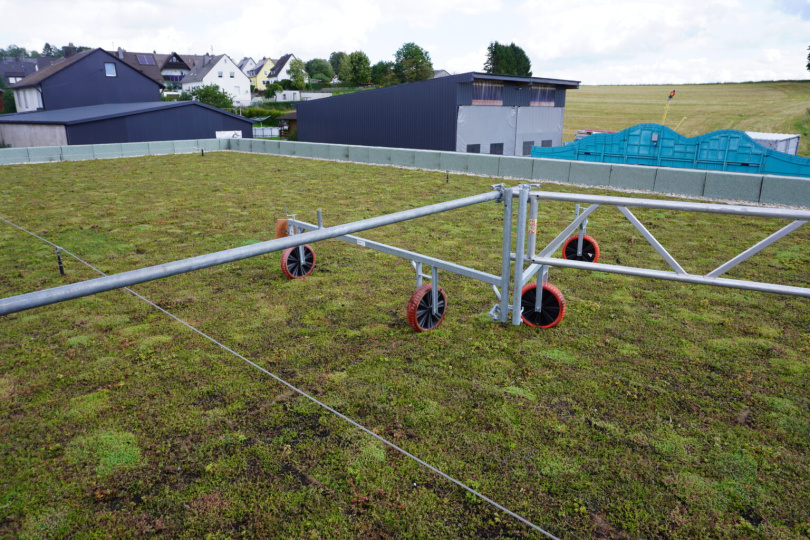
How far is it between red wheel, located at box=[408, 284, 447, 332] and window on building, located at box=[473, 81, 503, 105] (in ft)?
91.9

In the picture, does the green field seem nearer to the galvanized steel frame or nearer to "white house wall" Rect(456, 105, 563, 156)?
"white house wall" Rect(456, 105, 563, 156)

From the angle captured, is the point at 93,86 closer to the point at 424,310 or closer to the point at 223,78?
the point at 223,78

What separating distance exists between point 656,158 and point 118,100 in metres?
51.6

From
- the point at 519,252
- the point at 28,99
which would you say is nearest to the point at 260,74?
the point at 28,99

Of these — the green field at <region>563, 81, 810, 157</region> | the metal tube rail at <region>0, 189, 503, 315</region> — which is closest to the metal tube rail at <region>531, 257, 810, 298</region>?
the metal tube rail at <region>0, 189, 503, 315</region>

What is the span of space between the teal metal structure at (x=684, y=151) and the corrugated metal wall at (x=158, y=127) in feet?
94.5

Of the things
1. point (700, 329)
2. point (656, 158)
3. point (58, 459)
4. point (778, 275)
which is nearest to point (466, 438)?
point (58, 459)

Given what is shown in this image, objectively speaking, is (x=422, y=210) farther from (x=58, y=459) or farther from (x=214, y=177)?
(x=214, y=177)

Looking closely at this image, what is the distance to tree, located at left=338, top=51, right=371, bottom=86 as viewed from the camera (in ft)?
395

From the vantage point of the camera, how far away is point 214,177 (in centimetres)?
2208

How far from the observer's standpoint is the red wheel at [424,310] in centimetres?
629

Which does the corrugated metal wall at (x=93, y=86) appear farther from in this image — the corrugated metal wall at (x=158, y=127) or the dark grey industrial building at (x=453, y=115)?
the dark grey industrial building at (x=453, y=115)

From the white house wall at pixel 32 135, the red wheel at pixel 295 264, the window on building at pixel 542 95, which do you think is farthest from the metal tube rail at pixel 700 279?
the white house wall at pixel 32 135

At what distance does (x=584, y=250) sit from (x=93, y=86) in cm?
5791
